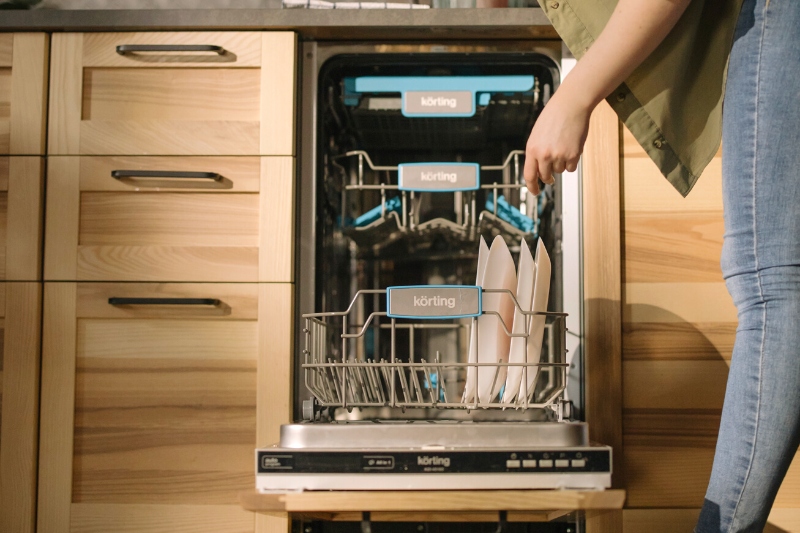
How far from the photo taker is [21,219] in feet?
4.23

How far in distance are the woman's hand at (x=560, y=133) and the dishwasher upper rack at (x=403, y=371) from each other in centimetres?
18

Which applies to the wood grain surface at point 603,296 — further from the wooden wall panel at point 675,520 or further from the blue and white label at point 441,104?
the blue and white label at point 441,104

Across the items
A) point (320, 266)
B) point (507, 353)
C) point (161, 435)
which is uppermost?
point (320, 266)

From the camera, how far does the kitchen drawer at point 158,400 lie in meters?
1.26

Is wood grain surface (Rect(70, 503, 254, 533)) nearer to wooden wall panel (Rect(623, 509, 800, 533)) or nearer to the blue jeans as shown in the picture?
wooden wall panel (Rect(623, 509, 800, 533))

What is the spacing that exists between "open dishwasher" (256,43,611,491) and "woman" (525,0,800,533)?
0.18 meters

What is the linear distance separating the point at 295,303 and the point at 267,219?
0.14m

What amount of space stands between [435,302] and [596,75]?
0.34 metres

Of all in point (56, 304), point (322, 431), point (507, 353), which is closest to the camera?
point (322, 431)

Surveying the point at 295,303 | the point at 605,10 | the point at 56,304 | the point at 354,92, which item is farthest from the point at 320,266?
the point at 605,10

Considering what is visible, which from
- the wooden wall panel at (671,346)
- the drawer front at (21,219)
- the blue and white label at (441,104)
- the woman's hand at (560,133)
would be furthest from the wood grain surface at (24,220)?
the wooden wall panel at (671,346)

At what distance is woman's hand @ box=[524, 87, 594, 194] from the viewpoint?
2.94 ft

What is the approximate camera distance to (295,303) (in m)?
1.29

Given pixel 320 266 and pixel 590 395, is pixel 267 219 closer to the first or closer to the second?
pixel 320 266
